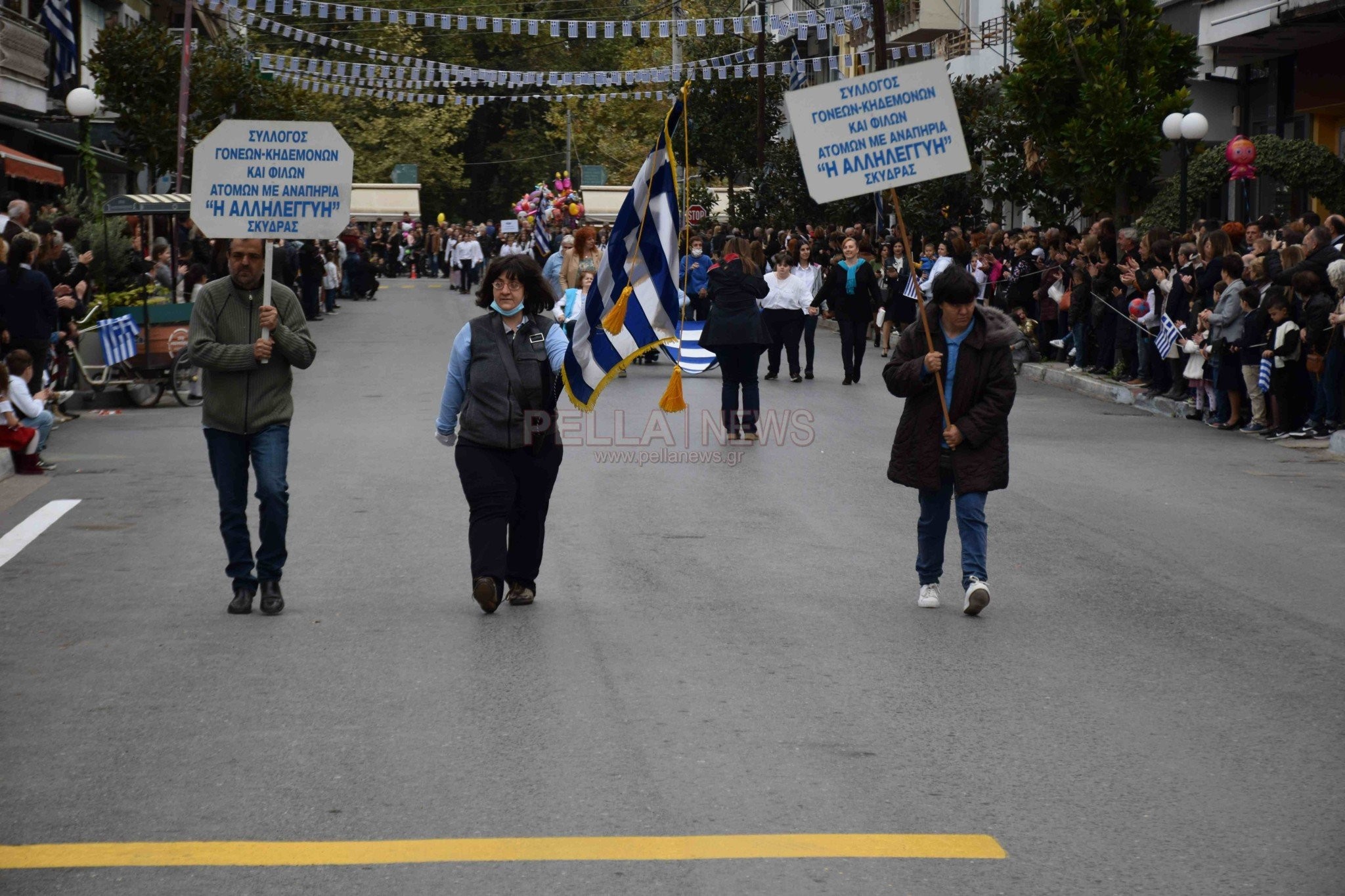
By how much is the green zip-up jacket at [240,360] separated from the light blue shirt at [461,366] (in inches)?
26.9

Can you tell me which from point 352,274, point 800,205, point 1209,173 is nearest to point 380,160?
point 352,274

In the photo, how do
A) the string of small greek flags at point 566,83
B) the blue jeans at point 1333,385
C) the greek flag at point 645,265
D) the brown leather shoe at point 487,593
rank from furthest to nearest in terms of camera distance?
the string of small greek flags at point 566,83, the blue jeans at point 1333,385, the greek flag at point 645,265, the brown leather shoe at point 487,593

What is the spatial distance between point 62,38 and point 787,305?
20860 millimetres

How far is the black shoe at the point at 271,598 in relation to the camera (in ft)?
27.5

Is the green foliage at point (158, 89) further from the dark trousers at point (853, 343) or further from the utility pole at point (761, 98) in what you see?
the dark trousers at point (853, 343)

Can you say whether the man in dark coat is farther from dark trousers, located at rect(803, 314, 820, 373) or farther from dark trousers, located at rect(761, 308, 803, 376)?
dark trousers, located at rect(803, 314, 820, 373)

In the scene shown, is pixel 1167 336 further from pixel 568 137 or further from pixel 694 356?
pixel 568 137

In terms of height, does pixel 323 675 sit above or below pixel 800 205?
below

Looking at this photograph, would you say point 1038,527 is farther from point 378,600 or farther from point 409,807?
point 409,807

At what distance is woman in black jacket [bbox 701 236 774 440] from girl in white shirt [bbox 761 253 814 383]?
4.08m

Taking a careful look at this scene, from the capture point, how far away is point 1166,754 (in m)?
6.06

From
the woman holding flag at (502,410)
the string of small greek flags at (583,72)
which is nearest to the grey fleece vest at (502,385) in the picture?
the woman holding flag at (502,410)

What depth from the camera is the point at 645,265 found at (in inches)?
385

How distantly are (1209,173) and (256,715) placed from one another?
19375mm
